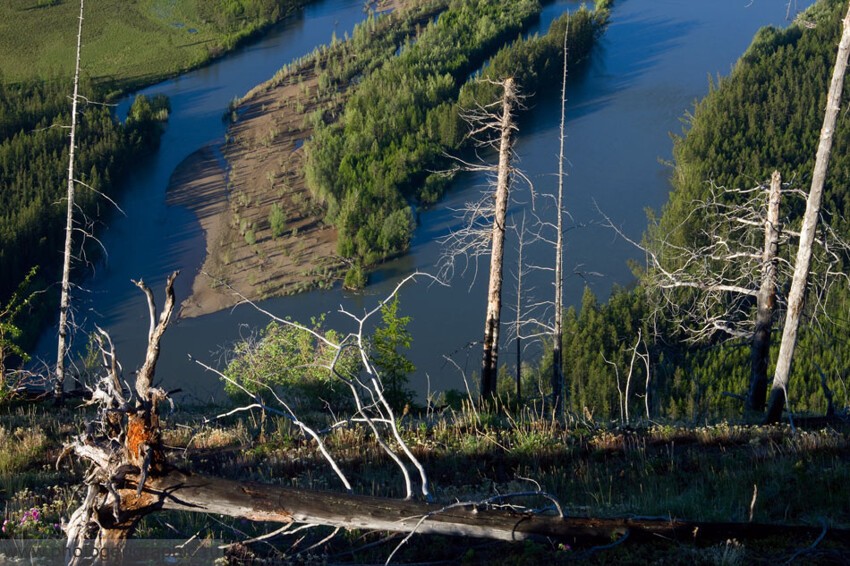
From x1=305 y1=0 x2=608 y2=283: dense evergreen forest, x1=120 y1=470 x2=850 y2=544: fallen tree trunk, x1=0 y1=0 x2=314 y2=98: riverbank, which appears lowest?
x1=305 y1=0 x2=608 y2=283: dense evergreen forest

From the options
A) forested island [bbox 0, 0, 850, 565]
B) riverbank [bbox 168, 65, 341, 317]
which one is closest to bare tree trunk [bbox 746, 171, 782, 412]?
forested island [bbox 0, 0, 850, 565]

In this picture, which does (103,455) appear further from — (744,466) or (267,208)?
(267,208)

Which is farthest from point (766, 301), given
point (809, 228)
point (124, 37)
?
point (124, 37)

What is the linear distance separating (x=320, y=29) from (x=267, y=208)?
898 inches

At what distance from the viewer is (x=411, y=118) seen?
4716cm

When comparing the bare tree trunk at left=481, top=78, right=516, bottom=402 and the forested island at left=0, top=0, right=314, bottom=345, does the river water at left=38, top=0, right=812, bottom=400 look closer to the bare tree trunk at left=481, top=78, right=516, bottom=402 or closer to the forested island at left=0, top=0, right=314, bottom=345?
the forested island at left=0, top=0, right=314, bottom=345

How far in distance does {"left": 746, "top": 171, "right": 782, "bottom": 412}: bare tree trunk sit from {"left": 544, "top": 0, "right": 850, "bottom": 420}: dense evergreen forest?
2.86ft

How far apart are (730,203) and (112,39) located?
34860 mm

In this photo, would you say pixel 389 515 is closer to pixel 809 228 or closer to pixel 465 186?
pixel 809 228

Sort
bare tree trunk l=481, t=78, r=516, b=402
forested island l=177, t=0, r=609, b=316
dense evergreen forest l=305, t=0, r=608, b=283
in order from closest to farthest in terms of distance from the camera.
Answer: bare tree trunk l=481, t=78, r=516, b=402, forested island l=177, t=0, r=609, b=316, dense evergreen forest l=305, t=0, r=608, b=283

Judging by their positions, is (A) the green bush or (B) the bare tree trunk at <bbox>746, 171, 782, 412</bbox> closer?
(B) the bare tree trunk at <bbox>746, 171, 782, 412</bbox>

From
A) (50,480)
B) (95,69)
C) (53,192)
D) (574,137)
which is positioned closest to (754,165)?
(574,137)

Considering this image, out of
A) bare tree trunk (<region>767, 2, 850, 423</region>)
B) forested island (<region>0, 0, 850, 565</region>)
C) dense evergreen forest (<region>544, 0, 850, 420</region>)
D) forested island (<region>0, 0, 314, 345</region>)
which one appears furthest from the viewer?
forested island (<region>0, 0, 314, 345</region>)

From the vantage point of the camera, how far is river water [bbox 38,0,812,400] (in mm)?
33250
